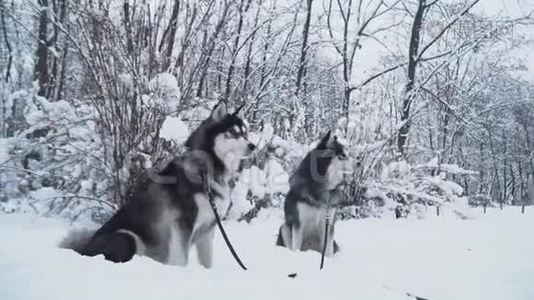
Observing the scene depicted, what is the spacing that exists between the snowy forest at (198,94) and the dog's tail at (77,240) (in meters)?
1.25

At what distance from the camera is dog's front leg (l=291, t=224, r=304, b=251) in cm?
436

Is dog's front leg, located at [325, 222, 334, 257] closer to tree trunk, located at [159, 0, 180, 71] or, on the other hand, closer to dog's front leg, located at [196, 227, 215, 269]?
dog's front leg, located at [196, 227, 215, 269]

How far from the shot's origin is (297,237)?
438 cm

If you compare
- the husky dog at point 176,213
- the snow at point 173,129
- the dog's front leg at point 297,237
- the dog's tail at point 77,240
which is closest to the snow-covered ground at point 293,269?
the dog's tail at point 77,240

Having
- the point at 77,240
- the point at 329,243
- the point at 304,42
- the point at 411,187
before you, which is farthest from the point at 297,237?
the point at 304,42

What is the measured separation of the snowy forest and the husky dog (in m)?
0.77

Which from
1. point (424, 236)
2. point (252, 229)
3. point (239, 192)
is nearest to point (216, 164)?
point (239, 192)

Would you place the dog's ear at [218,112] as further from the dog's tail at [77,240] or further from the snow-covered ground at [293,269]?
the dog's tail at [77,240]

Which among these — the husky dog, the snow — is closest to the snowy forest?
the snow

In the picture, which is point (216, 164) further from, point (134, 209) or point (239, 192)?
point (239, 192)

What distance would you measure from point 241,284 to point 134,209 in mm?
1161

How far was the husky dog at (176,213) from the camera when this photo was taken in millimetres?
2887

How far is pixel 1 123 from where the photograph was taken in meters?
Answer: 6.22

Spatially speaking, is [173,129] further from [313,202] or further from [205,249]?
[313,202]
